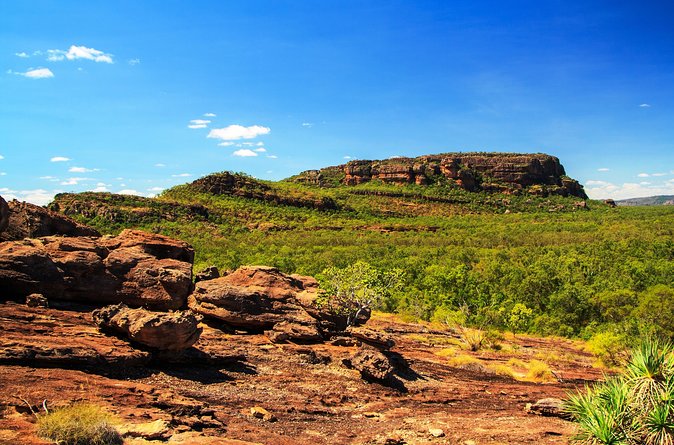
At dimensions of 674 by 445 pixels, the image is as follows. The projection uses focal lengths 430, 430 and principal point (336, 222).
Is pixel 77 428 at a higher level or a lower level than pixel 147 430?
higher

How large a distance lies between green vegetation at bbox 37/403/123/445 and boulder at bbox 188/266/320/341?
11.6 metres

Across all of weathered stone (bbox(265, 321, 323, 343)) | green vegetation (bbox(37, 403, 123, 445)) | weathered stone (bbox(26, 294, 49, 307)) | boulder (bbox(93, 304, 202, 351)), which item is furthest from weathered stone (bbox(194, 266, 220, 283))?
green vegetation (bbox(37, 403, 123, 445))

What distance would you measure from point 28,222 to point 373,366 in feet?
53.8

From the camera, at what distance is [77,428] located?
809 centimetres

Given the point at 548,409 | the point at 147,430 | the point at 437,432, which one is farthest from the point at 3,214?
the point at 548,409

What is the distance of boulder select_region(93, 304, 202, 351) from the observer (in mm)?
13727

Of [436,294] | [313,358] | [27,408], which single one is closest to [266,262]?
[436,294]

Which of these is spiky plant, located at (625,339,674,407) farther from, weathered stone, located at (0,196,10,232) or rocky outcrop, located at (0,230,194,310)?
weathered stone, located at (0,196,10,232)

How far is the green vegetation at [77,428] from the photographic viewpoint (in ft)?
26.1

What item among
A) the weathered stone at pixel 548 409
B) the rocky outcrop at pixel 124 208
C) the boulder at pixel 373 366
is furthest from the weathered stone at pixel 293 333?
the rocky outcrop at pixel 124 208

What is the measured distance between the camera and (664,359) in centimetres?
1019

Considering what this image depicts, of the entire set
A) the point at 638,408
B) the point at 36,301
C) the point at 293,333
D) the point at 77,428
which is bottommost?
the point at 293,333

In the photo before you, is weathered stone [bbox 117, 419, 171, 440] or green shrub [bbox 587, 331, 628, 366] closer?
weathered stone [bbox 117, 419, 171, 440]

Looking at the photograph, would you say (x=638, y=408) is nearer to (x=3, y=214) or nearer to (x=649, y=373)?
(x=649, y=373)
